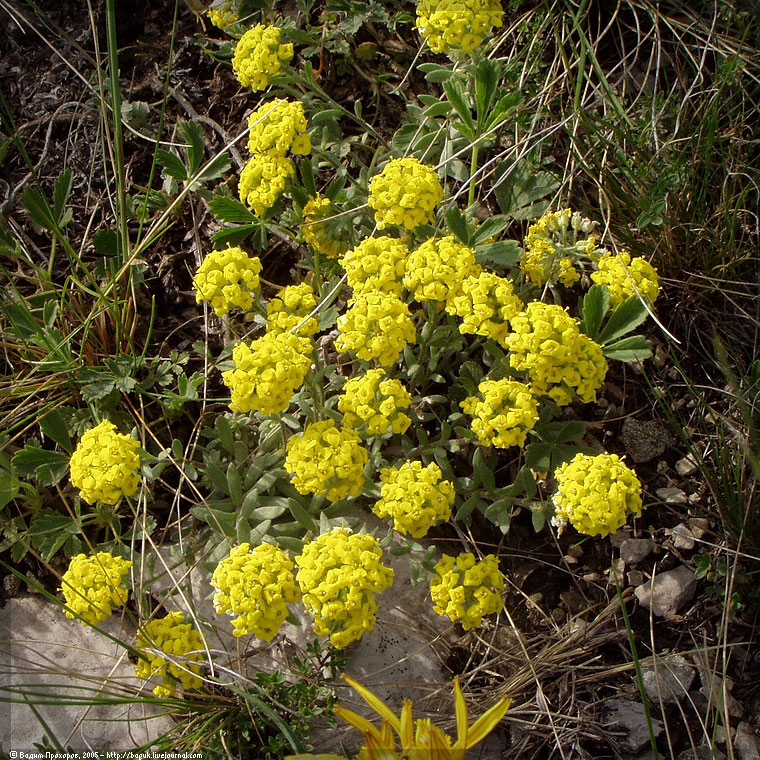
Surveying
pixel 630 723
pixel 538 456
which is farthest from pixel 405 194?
pixel 630 723

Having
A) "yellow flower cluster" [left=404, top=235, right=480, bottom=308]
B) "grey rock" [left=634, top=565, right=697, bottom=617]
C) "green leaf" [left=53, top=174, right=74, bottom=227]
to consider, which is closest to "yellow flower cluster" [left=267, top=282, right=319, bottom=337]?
"yellow flower cluster" [left=404, top=235, right=480, bottom=308]

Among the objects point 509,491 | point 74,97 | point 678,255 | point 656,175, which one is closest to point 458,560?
point 509,491

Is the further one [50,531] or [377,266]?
[50,531]

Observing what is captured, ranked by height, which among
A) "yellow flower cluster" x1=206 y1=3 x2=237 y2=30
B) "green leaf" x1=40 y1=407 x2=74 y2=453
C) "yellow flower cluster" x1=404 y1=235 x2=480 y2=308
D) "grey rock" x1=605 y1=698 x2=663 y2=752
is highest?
"yellow flower cluster" x1=206 y1=3 x2=237 y2=30

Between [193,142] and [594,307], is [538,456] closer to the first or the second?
[594,307]

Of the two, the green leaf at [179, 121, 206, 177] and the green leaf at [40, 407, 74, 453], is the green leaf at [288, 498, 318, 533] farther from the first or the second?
the green leaf at [179, 121, 206, 177]

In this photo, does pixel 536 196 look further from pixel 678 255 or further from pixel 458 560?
pixel 458 560
